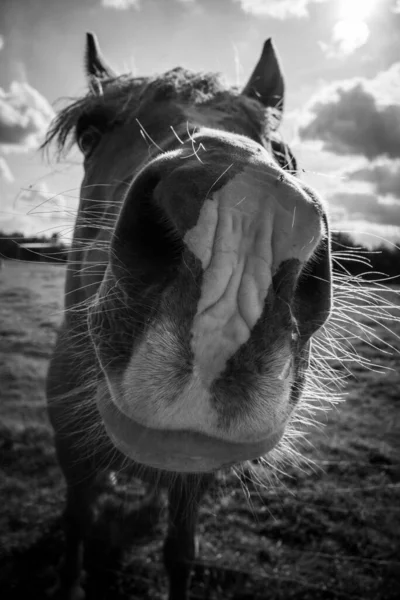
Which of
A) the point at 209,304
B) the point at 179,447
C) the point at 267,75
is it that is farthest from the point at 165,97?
the point at 179,447

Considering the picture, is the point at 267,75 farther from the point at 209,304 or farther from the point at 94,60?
the point at 209,304

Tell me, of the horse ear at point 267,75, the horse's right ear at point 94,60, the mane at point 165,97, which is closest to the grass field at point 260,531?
the mane at point 165,97

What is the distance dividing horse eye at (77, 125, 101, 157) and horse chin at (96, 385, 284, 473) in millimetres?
2164

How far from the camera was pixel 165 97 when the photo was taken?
98.7 inches

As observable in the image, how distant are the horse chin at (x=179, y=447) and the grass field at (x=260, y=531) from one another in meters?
1.37

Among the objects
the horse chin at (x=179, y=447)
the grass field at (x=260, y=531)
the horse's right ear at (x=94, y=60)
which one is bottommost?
the grass field at (x=260, y=531)

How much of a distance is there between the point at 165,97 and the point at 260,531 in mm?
4434

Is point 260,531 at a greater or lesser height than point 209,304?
lesser

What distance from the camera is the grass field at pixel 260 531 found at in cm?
374

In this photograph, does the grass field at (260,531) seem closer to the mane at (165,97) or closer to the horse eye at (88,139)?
the horse eye at (88,139)

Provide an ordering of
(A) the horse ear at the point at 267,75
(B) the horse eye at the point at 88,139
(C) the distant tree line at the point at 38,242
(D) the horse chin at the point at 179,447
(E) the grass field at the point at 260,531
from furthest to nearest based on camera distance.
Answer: (E) the grass field at the point at 260,531 → (A) the horse ear at the point at 267,75 → (B) the horse eye at the point at 88,139 → (C) the distant tree line at the point at 38,242 → (D) the horse chin at the point at 179,447

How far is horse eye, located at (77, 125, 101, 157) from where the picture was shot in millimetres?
2839

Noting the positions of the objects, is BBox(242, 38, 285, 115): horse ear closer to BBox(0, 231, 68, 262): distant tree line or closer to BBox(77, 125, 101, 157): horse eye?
BBox(77, 125, 101, 157): horse eye

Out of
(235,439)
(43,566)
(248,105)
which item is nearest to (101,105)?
(248,105)
